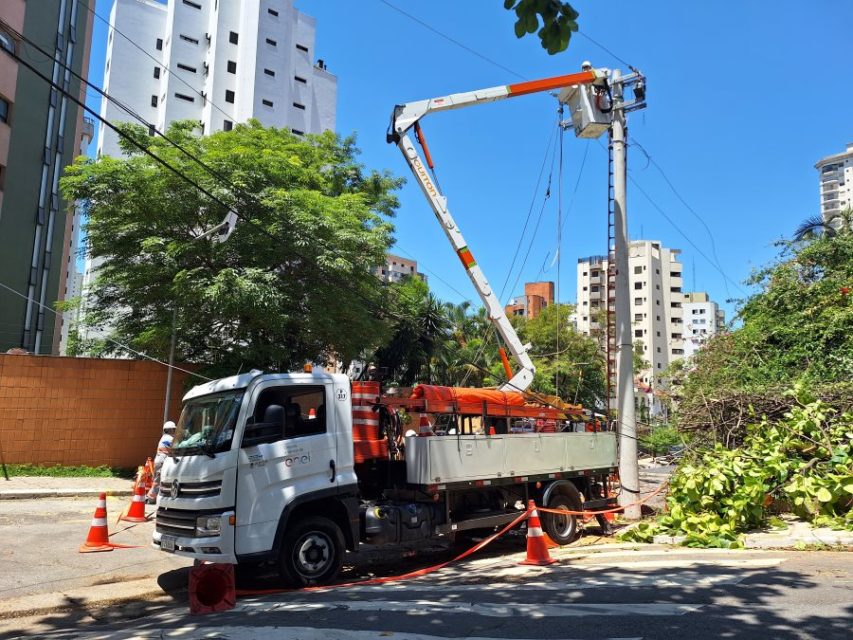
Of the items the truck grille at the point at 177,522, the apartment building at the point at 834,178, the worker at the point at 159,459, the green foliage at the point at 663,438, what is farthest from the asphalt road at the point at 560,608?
the apartment building at the point at 834,178

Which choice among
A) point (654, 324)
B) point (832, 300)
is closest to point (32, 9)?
point (832, 300)

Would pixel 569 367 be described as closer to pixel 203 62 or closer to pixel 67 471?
pixel 67 471

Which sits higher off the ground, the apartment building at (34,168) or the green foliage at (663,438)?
the apartment building at (34,168)

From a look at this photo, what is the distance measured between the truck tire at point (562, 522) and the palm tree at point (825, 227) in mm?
11637

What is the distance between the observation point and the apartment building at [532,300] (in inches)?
4173

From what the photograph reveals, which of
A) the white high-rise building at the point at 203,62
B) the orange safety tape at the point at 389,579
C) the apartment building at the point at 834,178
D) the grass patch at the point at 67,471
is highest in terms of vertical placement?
the apartment building at the point at 834,178

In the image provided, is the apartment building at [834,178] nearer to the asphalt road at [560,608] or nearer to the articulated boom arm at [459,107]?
the articulated boom arm at [459,107]

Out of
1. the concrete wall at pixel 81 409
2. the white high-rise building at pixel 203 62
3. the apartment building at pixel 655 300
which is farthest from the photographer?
the apartment building at pixel 655 300

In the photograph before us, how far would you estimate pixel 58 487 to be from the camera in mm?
15148

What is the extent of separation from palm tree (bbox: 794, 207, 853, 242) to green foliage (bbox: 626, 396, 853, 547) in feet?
27.2

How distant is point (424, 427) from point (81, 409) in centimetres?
1224

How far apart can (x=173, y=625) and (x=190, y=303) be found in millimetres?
11553

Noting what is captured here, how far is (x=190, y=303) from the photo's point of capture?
1653 cm

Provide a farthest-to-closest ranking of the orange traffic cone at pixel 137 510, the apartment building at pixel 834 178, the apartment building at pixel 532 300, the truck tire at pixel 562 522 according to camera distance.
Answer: the apartment building at pixel 834 178 → the apartment building at pixel 532 300 → the orange traffic cone at pixel 137 510 → the truck tire at pixel 562 522
